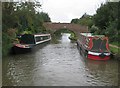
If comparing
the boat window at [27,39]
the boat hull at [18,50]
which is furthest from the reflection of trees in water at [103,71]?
the boat window at [27,39]

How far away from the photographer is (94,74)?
63.2 ft

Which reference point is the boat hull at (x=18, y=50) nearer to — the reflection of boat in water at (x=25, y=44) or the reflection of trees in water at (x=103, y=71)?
the reflection of boat in water at (x=25, y=44)

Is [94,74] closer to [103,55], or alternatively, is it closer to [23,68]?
[23,68]

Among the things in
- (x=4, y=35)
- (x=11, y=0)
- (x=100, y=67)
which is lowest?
(x=100, y=67)

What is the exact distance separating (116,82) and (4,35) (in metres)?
13.0

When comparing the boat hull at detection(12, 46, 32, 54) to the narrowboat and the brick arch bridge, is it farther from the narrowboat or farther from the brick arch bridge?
the brick arch bridge

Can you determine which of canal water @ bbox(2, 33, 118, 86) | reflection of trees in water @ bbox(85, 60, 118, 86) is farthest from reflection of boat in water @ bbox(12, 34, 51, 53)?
reflection of trees in water @ bbox(85, 60, 118, 86)

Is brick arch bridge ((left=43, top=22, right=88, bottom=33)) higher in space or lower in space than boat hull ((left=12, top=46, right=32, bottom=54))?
higher

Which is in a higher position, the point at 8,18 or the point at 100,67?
the point at 8,18

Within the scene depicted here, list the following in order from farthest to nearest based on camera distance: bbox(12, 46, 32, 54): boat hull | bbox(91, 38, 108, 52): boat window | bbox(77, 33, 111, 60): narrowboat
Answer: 1. bbox(12, 46, 32, 54): boat hull
2. bbox(91, 38, 108, 52): boat window
3. bbox(77, 33, 111, 60): narrowboat

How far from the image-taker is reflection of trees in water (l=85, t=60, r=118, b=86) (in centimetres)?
1708

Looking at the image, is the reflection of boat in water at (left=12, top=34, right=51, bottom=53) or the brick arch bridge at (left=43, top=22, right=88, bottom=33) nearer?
the reflection of boat in water at (left=12, top=34, right=51, bottom=53)

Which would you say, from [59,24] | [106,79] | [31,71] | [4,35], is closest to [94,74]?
[106,79]

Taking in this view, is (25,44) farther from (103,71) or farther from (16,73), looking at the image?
(16,73)
